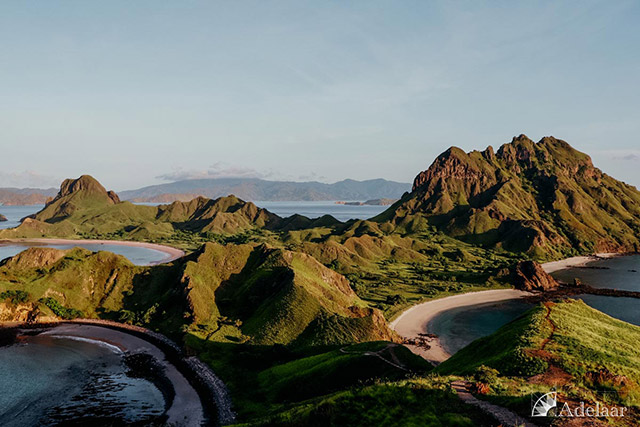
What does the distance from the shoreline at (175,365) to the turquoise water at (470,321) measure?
6796 cm

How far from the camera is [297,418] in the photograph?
3800 centimetres

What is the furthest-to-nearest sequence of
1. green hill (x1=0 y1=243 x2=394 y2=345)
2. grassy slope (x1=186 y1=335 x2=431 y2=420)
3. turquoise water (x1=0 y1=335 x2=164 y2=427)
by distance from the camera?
green hill (x1=0 y1=243 x2=394 y2=345), turquoise water (x1=0 y1=335 x2=164 y2=427), grassy slope (x1=186 y1=335 x2=431 y2=420)

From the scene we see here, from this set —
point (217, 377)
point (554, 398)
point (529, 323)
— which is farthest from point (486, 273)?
point (554, 398)

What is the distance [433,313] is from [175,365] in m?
96.1

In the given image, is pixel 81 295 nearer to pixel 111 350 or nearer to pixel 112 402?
pixel 111 350

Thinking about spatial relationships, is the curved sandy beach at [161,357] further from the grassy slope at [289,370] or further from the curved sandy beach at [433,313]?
the curved sandy beach at [433,313]

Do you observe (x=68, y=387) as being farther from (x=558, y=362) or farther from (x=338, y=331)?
(x=558, y=362)

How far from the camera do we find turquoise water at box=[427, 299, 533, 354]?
115 m

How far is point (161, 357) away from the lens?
289 ft

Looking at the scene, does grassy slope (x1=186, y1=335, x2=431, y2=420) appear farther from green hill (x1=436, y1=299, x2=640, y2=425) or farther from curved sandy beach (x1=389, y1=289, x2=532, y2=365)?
curved sandy beach (x1=389, y1=289, x2=532, y2=365)

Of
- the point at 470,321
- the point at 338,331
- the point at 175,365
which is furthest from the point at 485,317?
the point at 175,365

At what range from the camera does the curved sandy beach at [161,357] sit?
64569mm

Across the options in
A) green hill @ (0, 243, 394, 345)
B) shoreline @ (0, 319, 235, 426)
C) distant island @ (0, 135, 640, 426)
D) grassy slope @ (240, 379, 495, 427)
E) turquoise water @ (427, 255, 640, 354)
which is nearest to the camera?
grassy slope @ (240, 379, 495, 427)

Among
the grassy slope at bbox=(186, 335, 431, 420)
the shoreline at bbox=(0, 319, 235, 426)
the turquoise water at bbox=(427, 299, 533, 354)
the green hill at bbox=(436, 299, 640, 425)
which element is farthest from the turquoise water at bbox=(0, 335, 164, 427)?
the turquoise water at bbox=(427, 299, 533, 354)
